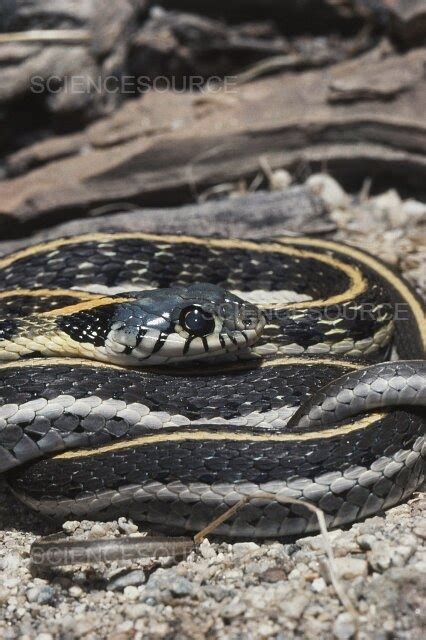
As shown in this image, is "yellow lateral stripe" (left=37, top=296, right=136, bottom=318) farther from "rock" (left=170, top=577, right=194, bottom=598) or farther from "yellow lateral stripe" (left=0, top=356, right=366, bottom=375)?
"rock" (left=170, top=577, right=194, bottom=598)

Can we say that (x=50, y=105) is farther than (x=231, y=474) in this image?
Yes

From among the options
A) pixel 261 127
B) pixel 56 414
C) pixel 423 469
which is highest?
pixel 261 127

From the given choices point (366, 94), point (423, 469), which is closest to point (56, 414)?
point (423, 469)

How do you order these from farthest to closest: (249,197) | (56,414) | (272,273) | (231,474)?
(249,197) → (272,273) → (56,414) → (231,474)

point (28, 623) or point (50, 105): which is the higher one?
point (50, 105)

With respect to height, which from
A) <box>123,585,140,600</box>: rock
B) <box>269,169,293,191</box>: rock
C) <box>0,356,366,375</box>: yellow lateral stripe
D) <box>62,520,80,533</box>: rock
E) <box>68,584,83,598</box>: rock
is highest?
<box>269,169,293,191</box>: rock

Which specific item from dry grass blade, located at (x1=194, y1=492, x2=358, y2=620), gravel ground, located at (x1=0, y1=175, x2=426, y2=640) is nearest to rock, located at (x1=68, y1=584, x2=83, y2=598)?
gravel ground, located at (x1=0, y1=175, x2=426, y2=640)

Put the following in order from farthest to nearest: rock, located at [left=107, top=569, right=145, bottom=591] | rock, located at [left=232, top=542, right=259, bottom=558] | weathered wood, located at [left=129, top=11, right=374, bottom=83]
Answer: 1. weathered wood, located at [left=129, top=11, right=374, bottom=83]
2. rock, located at [left=232, top=542, right=259, bottom=558]
3. rock, located at [left=107, top=569, right=145, bottom=591]

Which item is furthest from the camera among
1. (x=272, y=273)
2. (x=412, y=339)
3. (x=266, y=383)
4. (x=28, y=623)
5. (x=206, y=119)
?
(x=206, y=119)

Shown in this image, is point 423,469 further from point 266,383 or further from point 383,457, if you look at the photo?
point 266,383
